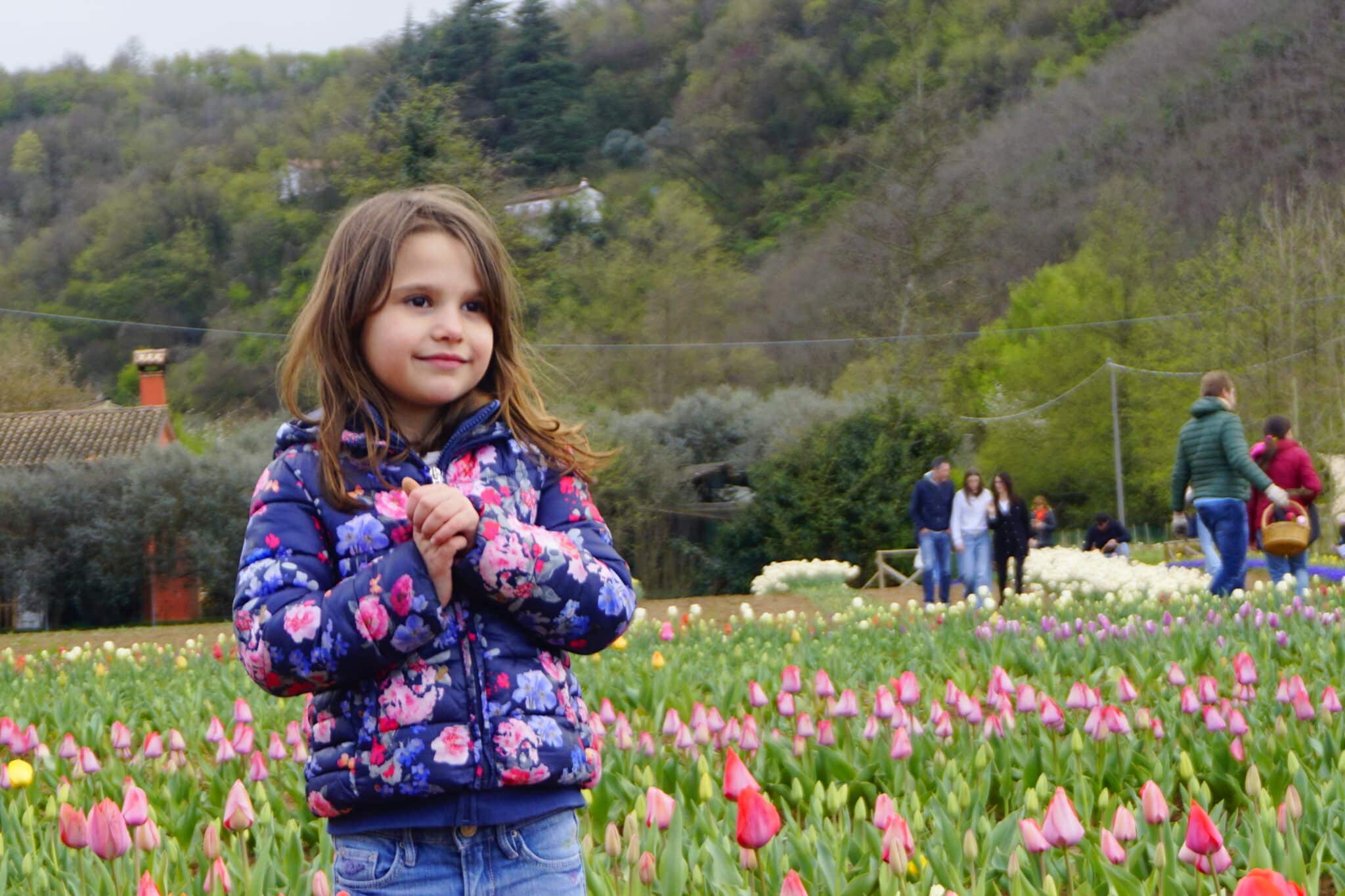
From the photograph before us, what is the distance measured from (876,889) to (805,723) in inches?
38.3

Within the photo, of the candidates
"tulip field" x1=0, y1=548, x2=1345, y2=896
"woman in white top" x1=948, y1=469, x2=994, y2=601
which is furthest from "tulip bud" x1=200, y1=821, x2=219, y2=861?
"woman in white top" x1=948, y1=469, x2=994, y2=601

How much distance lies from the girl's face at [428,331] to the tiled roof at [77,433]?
28067mm

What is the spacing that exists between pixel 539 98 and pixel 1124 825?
57.3 metres

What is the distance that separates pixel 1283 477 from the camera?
1051 cm

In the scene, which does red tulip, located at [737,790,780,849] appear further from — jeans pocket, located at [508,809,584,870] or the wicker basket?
the wicker basket

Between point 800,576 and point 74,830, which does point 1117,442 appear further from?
point 74,830

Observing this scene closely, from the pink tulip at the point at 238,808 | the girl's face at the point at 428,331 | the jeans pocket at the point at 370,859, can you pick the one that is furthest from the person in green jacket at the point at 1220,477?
the jeans pocket at the point at 370,859

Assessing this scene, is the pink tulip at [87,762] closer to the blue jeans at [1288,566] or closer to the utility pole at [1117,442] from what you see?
the blue jeans at [1288,566]

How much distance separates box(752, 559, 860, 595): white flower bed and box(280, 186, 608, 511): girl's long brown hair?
14038 millimetres

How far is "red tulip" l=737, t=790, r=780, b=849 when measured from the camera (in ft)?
7.91

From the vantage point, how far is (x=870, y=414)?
2430 cm

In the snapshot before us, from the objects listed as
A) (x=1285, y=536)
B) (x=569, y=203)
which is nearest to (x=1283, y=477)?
(x=1285, y=536)

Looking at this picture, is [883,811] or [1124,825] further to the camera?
[883,811]

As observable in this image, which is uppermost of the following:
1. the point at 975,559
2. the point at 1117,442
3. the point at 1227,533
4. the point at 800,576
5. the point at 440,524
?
the point at 440,524
